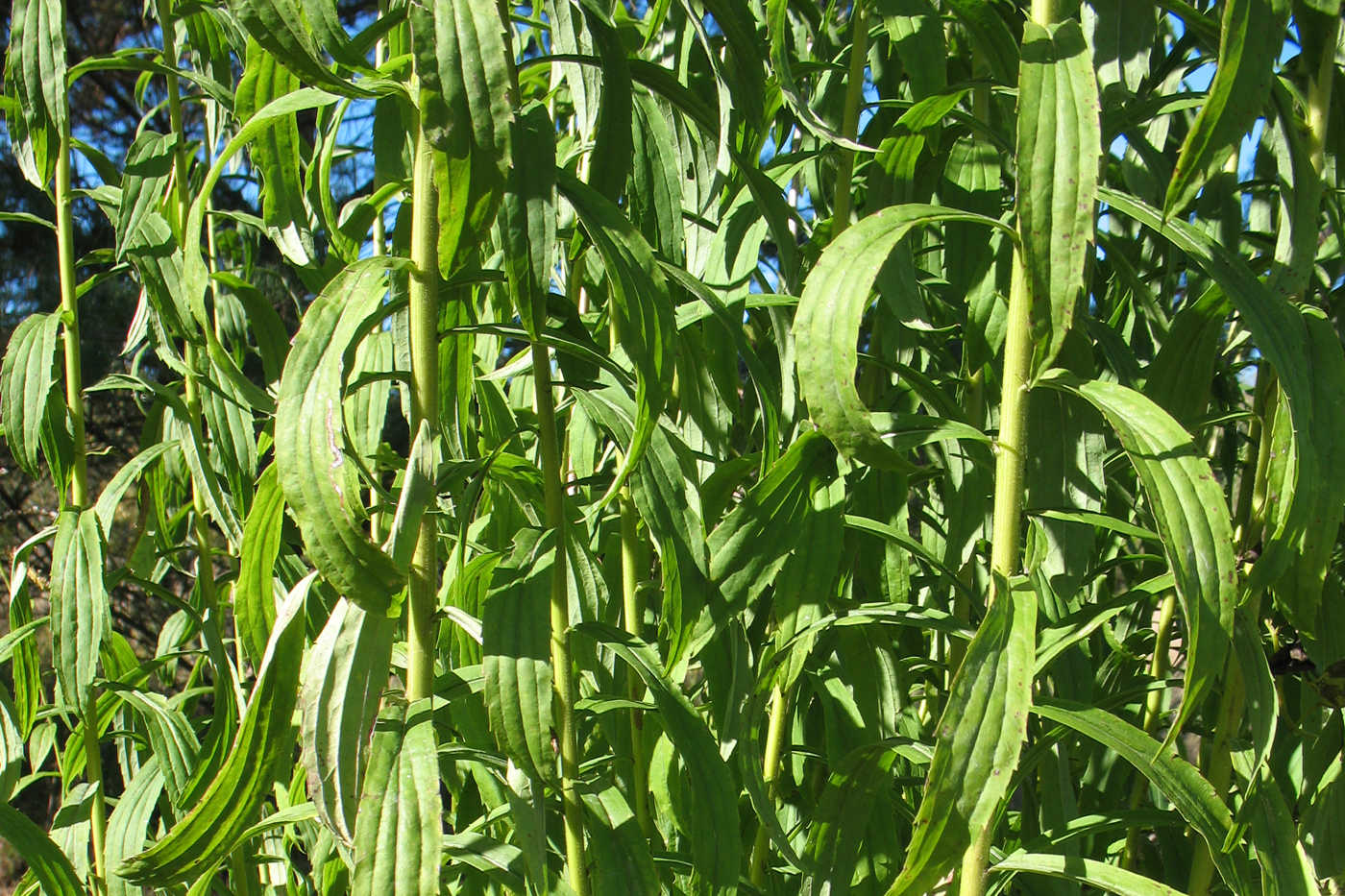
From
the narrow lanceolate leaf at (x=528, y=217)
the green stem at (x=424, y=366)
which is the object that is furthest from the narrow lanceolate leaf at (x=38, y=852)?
the narrow lanceolate leaf at (x=528, y=217)

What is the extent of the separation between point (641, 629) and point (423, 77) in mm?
585

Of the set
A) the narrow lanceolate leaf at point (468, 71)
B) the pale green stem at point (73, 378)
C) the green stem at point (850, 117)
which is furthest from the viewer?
the pale green stem at point (73, 378)

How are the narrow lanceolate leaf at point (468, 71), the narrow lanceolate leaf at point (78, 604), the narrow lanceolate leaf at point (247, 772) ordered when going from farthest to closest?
1. the narrow lanceolate leaf at point (78, 604)
2. the narrow lanceolate leaf at point (247, 772)
3. the narrow lanceolate leaf at point (468, 71)

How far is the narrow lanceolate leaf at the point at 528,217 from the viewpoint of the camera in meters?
0.55

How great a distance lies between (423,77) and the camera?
514mm

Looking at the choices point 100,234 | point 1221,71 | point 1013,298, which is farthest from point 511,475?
point 100,234

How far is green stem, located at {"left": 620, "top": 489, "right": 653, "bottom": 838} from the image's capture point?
0.91m

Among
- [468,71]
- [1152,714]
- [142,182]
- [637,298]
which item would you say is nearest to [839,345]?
[637,298]

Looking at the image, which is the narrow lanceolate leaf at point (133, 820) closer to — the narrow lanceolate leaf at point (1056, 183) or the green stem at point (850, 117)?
the green stem at point (850, 117)

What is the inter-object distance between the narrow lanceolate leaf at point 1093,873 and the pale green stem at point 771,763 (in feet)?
0.66

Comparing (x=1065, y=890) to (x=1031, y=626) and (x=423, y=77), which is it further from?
(x=423, y=77)

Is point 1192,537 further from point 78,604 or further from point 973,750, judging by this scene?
point 78,604

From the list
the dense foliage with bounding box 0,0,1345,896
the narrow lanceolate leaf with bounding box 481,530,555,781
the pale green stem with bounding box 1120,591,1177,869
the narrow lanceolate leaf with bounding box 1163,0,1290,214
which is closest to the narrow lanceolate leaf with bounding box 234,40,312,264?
the dense foliage with bounding box 0,0,1345,896

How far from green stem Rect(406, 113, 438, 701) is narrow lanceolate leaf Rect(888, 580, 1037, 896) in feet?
0.96
